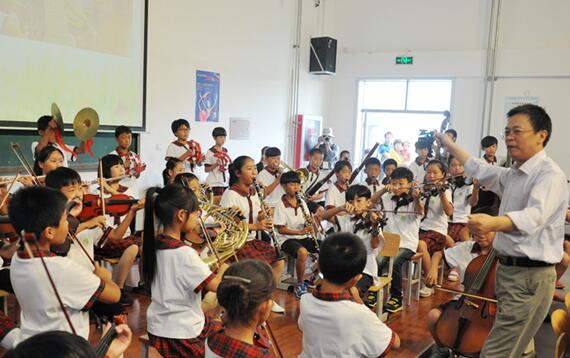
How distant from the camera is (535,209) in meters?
2.20

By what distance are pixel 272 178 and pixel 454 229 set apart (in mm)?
2135

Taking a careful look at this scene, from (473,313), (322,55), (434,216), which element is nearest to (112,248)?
(473,313)

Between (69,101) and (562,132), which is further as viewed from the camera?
(562,132)

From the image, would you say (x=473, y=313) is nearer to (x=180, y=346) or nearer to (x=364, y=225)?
(x=364, y=225)

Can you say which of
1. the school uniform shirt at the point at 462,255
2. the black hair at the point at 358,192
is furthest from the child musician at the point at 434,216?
the school uniform shirt at the point at 462,255

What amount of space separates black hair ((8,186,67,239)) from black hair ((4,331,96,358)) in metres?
0.85

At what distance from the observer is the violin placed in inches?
121

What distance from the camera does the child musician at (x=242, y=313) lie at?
1649 millimetres

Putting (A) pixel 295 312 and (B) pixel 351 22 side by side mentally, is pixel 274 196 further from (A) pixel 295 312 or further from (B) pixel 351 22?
(B) pixel 351 22

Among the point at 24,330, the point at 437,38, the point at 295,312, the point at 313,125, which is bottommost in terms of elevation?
the point at 295,312

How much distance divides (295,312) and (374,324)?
2.34 metres

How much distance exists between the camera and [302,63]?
9688 mm

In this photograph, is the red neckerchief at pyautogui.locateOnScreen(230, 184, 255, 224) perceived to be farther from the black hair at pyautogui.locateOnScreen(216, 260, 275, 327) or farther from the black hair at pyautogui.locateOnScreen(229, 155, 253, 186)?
the black hair at pyautogui.locateOnScreen(216, 260, 275, 327)

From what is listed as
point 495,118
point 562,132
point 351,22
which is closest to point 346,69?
point 351,22
